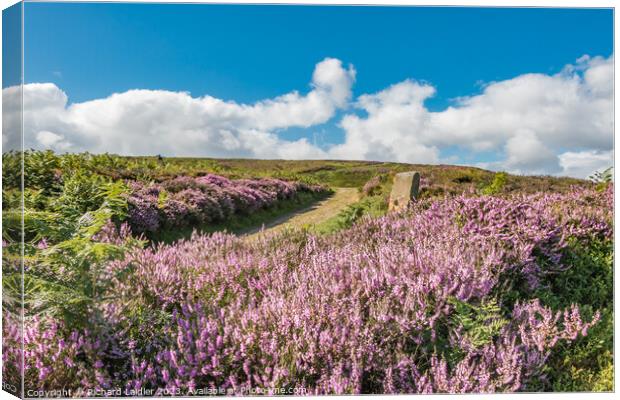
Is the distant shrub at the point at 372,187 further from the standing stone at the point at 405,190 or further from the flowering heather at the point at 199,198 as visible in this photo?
the flowering heather at the point at 199,198

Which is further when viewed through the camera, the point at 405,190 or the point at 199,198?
the point at 199,198

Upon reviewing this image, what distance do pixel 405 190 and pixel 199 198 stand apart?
15.8 feet

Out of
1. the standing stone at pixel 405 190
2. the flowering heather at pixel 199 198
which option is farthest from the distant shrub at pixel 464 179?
the flowering heather at pixel 199 198

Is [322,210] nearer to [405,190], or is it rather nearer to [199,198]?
[405,190]

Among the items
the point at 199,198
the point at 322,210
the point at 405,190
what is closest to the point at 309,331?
the point at 405,190

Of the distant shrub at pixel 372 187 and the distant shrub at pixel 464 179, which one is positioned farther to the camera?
the distant shrub at pixel 464 179

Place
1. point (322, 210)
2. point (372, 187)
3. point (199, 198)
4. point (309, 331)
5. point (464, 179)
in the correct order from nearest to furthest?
point (309, 331), point (372, 187), point (464, 179), point (322, 210), point (199, 198)

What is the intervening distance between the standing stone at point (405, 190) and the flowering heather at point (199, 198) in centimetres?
122

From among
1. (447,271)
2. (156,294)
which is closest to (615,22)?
(447,271)

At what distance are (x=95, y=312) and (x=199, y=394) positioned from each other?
78 cm

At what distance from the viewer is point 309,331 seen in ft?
9.04

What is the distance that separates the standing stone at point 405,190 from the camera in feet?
23.2

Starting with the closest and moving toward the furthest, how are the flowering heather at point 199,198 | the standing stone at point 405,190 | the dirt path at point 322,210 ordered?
the standing stone at point 405,190, the dirt path at point 322,210, the flowering heather at point 199,198

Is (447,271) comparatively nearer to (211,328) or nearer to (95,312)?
(211,328)
